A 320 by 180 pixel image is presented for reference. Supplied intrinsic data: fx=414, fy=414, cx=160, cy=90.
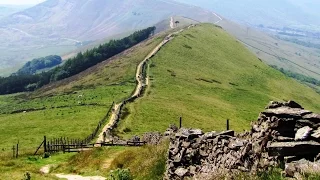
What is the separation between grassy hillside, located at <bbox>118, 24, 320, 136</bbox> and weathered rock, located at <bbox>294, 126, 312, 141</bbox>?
49.6 m

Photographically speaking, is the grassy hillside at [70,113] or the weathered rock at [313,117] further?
the grassy hillside at [70,113]

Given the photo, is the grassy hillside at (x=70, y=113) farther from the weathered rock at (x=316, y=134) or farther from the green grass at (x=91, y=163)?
the weathered rock at (x=316, y=134)

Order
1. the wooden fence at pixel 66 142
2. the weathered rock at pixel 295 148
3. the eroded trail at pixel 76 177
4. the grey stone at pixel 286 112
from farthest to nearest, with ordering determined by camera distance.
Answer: the wooden fence at pixel 66 142
the eroded trail at pixel 76 177
the grey stone at pixel 286 112
the weathered rock at pixel 295 148

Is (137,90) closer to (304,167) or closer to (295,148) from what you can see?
(295,148)

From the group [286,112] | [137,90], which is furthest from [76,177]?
[137,90]

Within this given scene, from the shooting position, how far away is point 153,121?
79.6 m

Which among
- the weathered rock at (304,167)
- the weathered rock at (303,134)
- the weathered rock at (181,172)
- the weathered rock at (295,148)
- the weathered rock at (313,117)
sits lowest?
the weathered rock at (181,172)

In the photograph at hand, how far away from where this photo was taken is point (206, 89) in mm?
122875

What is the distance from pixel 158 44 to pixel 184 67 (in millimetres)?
38604

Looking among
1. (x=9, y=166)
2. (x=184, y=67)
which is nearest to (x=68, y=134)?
(x=9, y=166)

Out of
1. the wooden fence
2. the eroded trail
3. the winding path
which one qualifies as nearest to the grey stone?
the eroded trail

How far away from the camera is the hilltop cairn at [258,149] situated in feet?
64.0

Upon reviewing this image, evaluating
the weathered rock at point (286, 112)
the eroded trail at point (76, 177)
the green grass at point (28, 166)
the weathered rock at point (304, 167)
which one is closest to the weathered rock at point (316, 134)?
the weathered rock at point (304, 167)

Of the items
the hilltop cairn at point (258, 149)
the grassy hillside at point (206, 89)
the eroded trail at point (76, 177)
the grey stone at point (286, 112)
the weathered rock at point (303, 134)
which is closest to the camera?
the hilltop cairn at point (258, 149)
